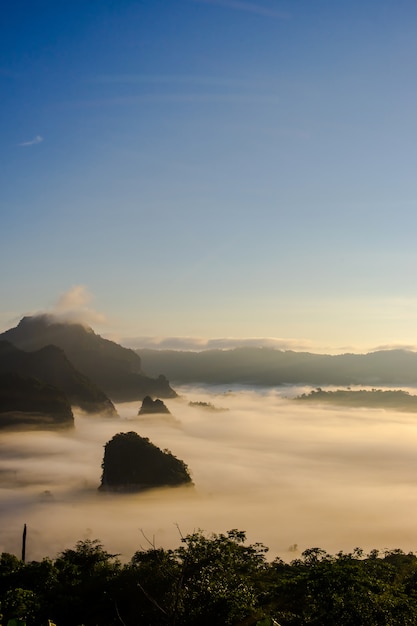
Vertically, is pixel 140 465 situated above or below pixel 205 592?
below

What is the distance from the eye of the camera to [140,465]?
532ft

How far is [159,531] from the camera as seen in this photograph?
170 metres

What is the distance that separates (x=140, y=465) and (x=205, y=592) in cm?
13040

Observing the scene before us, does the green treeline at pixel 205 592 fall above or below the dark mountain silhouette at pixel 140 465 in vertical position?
above

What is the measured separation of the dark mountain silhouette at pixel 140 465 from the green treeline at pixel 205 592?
354ft

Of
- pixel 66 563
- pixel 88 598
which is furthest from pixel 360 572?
pixel 66 563

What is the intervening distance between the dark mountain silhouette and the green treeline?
108m

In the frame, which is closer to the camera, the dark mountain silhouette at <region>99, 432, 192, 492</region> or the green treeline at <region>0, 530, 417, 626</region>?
the green treeline at <region>0, 530, 417, 626</region>

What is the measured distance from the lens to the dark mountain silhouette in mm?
161125

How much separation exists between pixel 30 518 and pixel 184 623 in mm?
172005

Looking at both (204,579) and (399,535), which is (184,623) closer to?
(204,579)

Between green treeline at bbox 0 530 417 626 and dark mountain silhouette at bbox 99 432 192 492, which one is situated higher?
green treeline at bbox 0 530 417 626

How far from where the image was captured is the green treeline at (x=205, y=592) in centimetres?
3005

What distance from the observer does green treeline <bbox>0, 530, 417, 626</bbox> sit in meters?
30.0
